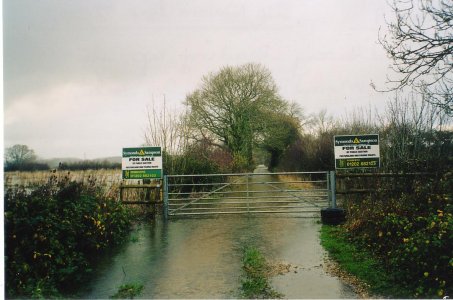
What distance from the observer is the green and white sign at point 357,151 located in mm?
10758

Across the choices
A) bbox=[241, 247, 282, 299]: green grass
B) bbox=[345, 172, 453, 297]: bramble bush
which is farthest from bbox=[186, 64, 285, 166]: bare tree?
bbox=[241, 247, 282, 299]: green grass

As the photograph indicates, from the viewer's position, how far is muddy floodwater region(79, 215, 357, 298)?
5.36 metres

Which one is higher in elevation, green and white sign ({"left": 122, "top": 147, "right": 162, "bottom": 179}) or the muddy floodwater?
green and white sign ({"left": 122, "top": 147, "right": 162, "bottom": 179})

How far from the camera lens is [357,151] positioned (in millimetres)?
10812

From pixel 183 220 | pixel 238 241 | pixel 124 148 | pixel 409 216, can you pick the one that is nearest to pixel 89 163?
pixel 124 148

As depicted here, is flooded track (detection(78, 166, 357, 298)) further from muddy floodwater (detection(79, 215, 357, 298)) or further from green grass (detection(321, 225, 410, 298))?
green grass (detection(321, 225, 410, 298))

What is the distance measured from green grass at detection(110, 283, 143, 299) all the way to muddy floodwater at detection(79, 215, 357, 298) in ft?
0.30

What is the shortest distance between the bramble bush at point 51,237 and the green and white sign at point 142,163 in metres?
2.90

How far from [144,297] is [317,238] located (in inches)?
178

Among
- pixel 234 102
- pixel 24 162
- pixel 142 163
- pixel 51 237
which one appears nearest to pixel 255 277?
pixel 51 237

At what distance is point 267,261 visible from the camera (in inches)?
264

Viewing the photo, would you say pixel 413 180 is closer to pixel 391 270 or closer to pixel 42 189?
pixel 391 270

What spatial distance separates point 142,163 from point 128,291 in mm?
6238

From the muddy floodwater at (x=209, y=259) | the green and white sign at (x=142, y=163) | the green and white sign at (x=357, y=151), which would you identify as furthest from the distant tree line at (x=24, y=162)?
the green and white sign at (x=357, y=151)
